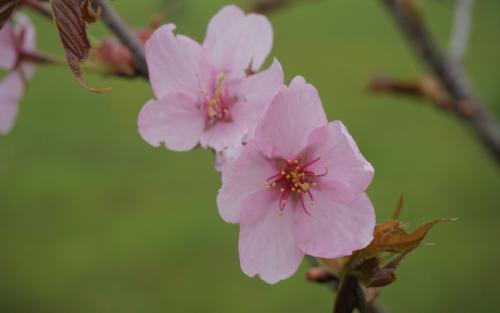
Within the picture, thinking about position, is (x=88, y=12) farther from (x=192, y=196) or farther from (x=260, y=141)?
(x=192, y=196)

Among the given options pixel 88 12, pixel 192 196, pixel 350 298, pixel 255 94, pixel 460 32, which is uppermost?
pixel 88 12

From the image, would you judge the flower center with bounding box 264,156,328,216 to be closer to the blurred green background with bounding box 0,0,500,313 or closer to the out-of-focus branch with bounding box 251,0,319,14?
the out-of-focus branch with bounding box 251,0,319,14

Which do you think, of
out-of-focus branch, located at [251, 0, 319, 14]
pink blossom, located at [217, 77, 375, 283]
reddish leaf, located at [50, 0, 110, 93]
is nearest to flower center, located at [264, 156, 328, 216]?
pink blossom, located at [217, 77, 375, 283]

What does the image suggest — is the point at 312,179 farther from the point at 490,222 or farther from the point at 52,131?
the point at 52,131

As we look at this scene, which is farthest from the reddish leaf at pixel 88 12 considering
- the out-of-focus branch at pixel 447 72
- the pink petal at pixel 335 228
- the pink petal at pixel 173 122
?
the out-of-focus branch at pixel 447 72

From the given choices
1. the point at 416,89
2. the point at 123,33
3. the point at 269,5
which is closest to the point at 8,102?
the point at 123,33
